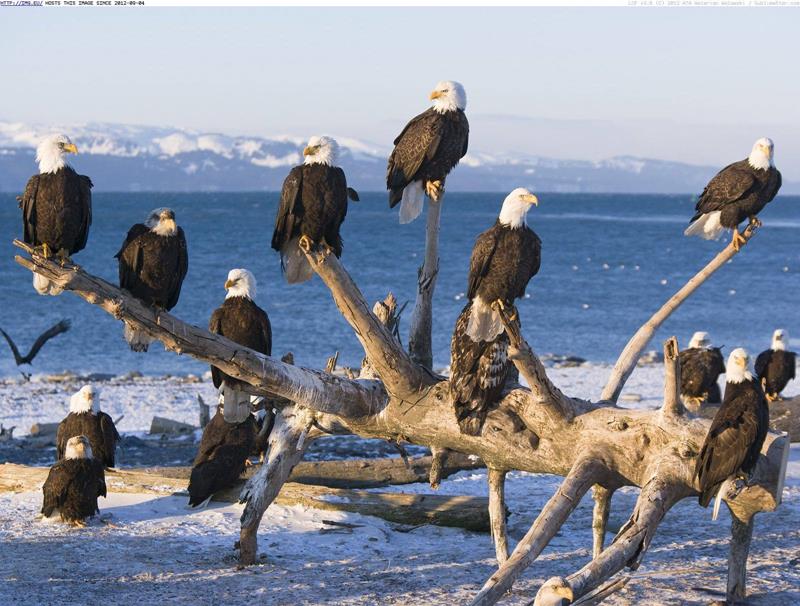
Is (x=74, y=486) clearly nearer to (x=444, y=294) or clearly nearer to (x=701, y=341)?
(x=701, y=341)

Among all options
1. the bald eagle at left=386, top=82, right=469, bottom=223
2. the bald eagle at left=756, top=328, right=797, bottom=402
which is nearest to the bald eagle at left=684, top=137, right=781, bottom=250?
the bald eagle at left=386, top=82, right=469, bottom=223

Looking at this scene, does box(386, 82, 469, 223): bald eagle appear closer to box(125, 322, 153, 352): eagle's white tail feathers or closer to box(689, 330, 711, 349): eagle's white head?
box(125, 322, 153, 352): eagle's white tail feathers

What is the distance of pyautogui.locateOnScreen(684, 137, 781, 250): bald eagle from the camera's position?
7785 mm

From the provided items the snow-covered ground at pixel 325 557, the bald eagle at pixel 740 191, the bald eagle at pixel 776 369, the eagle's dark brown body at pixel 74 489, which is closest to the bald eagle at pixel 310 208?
the snow-covered ground at pixel 325 557

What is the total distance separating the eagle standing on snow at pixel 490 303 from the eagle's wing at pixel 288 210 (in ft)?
3.47

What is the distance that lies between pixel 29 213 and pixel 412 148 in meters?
2.36

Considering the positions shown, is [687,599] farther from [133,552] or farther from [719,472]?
[133,552]

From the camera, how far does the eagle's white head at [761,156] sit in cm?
797

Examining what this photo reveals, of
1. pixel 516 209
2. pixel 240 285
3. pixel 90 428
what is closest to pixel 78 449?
pixel 90 428

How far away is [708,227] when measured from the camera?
26.6 ft

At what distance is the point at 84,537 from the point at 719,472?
4.13m

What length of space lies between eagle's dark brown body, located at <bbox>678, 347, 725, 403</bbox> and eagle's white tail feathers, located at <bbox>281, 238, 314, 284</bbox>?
491cm

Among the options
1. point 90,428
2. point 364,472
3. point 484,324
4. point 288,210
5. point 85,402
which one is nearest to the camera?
point 484,324

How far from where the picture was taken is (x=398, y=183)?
7.48 metres
